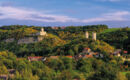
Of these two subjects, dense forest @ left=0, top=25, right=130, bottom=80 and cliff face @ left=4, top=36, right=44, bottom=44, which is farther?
cliff face @ left=4, top=36, right=44, bottom=44

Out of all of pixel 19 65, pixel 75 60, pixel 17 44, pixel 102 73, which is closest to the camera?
pixel 102 73

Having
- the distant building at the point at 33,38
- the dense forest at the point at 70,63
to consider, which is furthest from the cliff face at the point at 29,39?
the dense forest at the point at 70,63

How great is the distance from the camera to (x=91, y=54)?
4056 cm

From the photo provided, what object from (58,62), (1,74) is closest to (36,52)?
(58,62)

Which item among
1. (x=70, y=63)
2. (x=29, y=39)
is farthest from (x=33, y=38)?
(x=70, y=63)

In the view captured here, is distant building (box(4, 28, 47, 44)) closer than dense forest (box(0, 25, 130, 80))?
No

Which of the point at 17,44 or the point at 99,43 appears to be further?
the point at 17,44

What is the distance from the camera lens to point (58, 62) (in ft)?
114

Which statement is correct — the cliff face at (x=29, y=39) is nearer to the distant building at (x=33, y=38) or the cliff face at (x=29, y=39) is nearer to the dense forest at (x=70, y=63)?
the distant building at (x=33, y=38)

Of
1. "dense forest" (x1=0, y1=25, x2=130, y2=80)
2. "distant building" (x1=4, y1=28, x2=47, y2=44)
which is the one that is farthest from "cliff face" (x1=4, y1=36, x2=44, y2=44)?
"dense forest" (x1=0, y1=25, x2=130, y2=80)

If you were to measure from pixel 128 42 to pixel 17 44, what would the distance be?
2752 centimetres

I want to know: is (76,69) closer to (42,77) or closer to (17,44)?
(42,77)

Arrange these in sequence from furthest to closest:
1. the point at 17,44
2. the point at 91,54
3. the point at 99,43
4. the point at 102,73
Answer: the point at 17,44 < the point at 99,43 < the point at 91,54 < the point at 102,73

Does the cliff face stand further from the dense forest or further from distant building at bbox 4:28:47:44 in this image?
the dense forest
